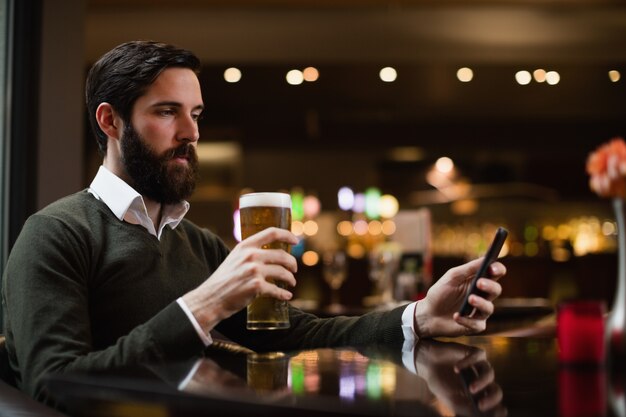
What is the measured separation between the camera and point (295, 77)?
6.42 metres

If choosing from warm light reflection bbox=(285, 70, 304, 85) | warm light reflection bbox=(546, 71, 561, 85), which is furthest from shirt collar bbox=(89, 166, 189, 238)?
warm light reflection bbox=(546, 71, 561, 85)

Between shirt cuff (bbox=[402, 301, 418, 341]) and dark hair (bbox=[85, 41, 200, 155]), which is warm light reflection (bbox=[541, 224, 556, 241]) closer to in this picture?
shirt cuff (bbox=[402, 301, 418, 341])

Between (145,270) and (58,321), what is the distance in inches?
11.0

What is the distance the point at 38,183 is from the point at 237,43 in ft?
10.6

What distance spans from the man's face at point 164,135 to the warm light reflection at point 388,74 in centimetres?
476

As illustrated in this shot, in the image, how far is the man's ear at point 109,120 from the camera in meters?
1.62

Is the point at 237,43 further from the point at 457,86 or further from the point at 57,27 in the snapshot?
the point at 57,27

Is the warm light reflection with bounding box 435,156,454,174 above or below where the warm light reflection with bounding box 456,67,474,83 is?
below

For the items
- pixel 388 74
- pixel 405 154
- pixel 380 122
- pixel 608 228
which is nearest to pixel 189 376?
pixel 388 74

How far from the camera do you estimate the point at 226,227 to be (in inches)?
341

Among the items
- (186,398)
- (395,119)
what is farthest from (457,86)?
(186,398)

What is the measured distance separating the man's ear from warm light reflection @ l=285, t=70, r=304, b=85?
188 inches

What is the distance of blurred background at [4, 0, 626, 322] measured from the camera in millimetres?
3158

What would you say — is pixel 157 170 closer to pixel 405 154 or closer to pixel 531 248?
pixel 405 154
